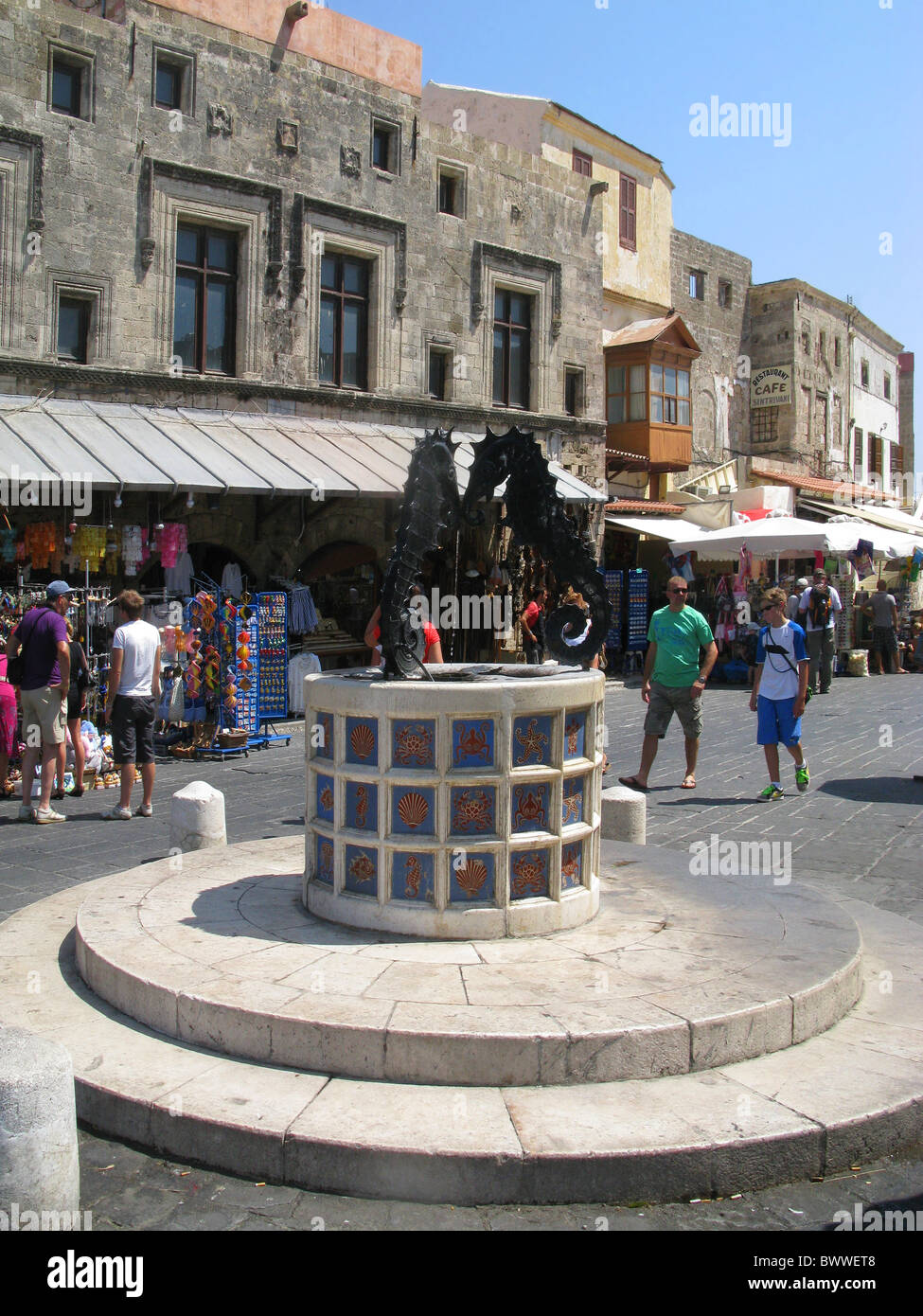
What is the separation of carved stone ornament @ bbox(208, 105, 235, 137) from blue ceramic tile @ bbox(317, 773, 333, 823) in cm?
1358

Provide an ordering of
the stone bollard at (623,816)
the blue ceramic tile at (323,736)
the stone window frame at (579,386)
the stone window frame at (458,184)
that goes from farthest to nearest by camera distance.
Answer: the stone window frame at (579,386) → the stone window frame at (458,184) → the stone bollard at (623,816) → the blue ceramic tile at (323,736)

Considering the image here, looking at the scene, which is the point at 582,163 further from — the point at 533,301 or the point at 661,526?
the point at 661,526

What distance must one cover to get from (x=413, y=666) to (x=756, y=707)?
5.65m

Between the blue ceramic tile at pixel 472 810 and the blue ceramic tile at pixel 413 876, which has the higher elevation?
the blue ceramic tile at pixel 472 810

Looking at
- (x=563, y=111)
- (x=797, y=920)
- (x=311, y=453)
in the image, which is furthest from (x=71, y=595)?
(x=563, y=111)

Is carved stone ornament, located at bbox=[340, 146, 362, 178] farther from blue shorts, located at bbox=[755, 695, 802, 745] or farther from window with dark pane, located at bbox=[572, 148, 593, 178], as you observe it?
blue shorts, located at bbox=[755, 695, 802, 745]

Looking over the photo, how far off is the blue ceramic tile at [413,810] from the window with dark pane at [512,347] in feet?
55.6

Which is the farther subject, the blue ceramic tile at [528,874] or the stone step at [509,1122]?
the blue ceramic tile at [528,874]

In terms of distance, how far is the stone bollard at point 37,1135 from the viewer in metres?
3.21

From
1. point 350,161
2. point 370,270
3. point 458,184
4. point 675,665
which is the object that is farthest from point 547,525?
point 458,184

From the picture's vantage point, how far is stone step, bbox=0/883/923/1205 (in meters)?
3.57

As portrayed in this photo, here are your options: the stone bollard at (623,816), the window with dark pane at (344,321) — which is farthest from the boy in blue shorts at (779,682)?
the window with dark pane at (344,321)

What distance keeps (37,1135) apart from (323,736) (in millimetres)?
2529

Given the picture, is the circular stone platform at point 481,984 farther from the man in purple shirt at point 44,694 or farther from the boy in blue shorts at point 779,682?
the boy in blue shorts at point 779,682
